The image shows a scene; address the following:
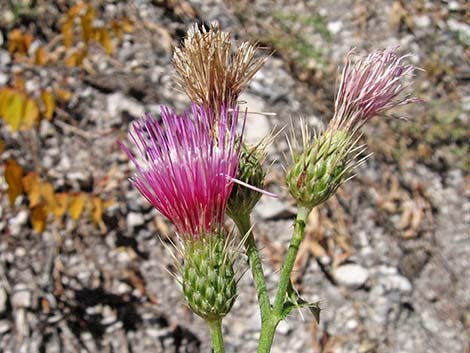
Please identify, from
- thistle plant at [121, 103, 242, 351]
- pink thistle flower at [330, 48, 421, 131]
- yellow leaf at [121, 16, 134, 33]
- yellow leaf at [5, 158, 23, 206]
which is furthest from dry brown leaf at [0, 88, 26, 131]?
pink thistle flower at [330, 48, 421, 131]

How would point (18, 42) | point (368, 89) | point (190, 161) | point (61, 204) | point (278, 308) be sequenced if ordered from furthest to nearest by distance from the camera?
point (18, 42), point (61, 204), point (368, 89), point (278, 308), point (190, 161)

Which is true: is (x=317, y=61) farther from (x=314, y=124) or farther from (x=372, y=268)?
(x=372, y=268)

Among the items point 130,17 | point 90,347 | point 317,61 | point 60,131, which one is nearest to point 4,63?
point 60,131

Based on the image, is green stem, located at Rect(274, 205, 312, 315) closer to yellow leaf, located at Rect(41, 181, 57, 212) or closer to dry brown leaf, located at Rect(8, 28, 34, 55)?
yellow leaf, located at Rect(41, 181, 57, 212)

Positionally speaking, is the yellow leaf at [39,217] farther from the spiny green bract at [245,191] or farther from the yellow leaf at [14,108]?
the spiny green bract at [245,191]

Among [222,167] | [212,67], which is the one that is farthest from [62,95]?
[222,167]

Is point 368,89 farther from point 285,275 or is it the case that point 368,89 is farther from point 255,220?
point 255,220
